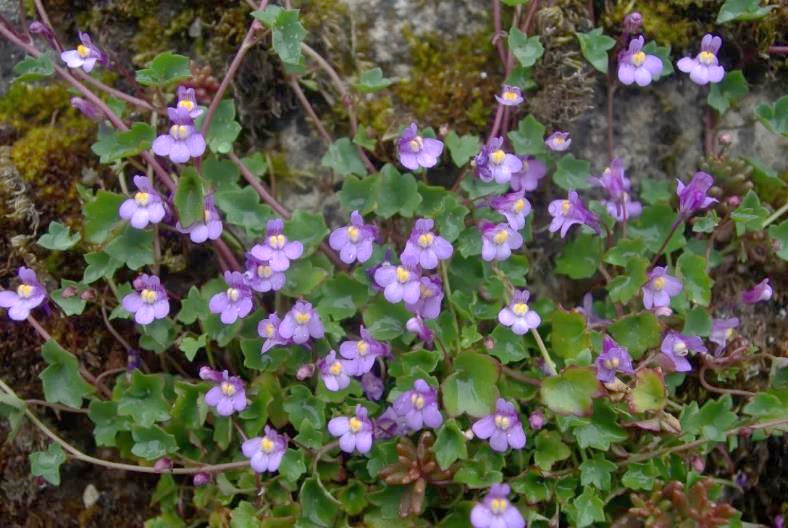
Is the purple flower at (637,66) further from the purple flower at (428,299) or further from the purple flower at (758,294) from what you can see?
the purple flower at (428,299)

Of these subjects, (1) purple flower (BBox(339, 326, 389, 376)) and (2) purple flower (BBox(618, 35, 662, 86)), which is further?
(2) purple flower (BBox(618, 35, 662, 86))

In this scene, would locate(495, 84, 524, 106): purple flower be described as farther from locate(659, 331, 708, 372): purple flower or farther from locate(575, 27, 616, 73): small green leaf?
locate(659, 331, 708, 372): purple flower

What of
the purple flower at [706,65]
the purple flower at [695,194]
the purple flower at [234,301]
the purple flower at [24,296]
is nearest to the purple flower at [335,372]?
the purple flower at [234,301]

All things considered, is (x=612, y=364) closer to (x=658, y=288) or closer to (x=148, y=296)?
(x=658, y=288)

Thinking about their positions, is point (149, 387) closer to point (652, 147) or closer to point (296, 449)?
point (296, 449)

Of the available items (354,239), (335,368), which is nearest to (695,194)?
(354,239)

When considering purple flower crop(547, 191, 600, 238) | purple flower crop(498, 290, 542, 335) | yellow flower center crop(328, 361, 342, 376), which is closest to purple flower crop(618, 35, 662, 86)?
purple flower crop(547, 191, 600, 238)

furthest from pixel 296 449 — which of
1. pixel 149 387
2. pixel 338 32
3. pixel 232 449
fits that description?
pixel 338 32
